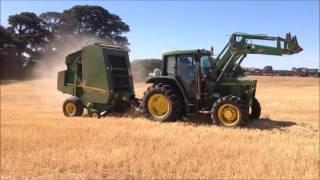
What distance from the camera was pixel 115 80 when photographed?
16.7m

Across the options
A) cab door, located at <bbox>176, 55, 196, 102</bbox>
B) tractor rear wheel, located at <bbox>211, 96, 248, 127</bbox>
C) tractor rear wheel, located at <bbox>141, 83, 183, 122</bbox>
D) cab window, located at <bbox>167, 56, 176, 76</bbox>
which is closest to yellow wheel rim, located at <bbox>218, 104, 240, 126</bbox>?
tractor rear wheel, located at <bbox>211, 96, 248, 127</bbox>

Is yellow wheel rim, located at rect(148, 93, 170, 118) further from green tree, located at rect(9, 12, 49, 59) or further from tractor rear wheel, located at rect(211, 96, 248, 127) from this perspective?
green tree, located at rect(9, 12, 49, 59)

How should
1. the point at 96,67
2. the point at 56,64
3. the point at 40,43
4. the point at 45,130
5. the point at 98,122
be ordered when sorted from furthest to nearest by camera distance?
the point at 40,43
the point at 56,64
the point at 96,67
the point at 98,122
the point at 45,130

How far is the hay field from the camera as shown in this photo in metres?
9.69

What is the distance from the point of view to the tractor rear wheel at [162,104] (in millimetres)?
14875

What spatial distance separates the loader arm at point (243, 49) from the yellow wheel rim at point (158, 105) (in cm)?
158

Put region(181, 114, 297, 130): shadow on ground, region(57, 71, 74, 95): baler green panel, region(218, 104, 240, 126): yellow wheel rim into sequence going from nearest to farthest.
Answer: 1. region(218, 104, 240, 126): yellow wheel rim
2. region(181, 114, 297, 130): shadow on ground
3. region(57, 71, 74, 95): baler green panel

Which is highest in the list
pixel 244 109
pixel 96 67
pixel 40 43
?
pixel 40 43

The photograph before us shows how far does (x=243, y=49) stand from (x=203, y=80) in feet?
4.50

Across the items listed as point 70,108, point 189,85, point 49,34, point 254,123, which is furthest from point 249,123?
point 49,34

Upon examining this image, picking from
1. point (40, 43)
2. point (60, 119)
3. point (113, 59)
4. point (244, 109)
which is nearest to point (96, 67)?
point (113, 59)

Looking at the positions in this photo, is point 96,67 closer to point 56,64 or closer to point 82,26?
point 56,64

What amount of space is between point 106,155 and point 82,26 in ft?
157

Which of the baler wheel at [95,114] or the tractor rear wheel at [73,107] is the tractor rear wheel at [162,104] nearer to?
the baler wheel at [95,114]
